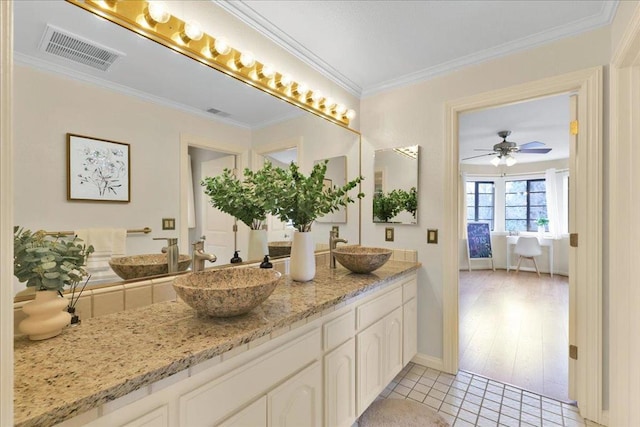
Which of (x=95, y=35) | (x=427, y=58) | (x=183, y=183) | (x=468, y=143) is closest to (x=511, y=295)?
(x=468, y=143)

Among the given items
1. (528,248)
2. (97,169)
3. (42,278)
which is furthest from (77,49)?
(528,248)

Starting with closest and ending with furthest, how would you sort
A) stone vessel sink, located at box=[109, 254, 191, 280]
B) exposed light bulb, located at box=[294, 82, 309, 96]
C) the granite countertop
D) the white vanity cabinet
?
the granite countertop < the white vanity cabinet < stone vessel sink, located at box=[109, 254, 191, 280] < exposed light bulb, located at box=[294, 82, 309, 96]

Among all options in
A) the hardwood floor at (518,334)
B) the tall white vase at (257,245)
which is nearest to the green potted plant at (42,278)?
the tall white vase at (257,245)

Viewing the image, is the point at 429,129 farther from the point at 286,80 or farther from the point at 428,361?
the point at 428,361

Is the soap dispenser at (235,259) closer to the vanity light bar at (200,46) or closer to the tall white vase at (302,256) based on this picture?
the tall white vase at (302,256)

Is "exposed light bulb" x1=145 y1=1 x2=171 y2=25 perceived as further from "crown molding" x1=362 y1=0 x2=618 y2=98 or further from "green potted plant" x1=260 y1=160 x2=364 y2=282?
"crown molding" x1=362 y1=0 x2=618 y2=98

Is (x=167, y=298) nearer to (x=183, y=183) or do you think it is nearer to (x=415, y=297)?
(x=183, y=183)

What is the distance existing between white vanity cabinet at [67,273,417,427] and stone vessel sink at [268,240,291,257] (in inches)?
24.5

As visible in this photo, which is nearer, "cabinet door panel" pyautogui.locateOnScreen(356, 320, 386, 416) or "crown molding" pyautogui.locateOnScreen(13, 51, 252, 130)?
"crown molding" pyautogui.locateOnScreen(13, 51, 252, 130)

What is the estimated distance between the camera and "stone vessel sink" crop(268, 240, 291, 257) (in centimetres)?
192

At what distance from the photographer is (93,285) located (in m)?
1.16

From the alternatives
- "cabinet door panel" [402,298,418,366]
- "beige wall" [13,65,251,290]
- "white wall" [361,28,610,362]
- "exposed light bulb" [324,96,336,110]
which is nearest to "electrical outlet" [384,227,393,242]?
"white wall" [361,28,610,362]
